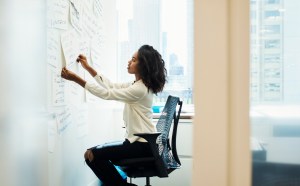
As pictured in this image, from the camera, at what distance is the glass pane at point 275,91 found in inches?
28.7

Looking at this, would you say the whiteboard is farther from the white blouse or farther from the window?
the window

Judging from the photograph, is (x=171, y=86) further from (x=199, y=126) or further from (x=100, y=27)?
(x=199, y=126)

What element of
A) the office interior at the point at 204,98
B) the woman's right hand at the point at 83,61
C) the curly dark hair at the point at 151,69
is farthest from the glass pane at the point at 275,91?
the woman's right hand at the point at 83,61

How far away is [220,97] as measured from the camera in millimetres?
717

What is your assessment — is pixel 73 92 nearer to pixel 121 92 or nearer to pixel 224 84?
pixel 121 92

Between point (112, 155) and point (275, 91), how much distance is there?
4.78 ft

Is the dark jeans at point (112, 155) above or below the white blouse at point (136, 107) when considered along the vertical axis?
below

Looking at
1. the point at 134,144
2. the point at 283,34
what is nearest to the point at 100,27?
the point at 134,144

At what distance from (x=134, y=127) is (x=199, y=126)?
144 centimetres

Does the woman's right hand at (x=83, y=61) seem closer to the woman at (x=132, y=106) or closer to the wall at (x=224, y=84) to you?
the woman at (x=132, y=106)

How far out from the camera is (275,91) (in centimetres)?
75

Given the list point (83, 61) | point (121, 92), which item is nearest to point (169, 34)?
point (83, 61)

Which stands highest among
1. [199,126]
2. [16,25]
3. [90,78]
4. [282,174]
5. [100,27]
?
[100,27]

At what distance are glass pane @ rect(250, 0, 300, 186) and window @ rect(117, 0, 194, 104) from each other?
253cm
